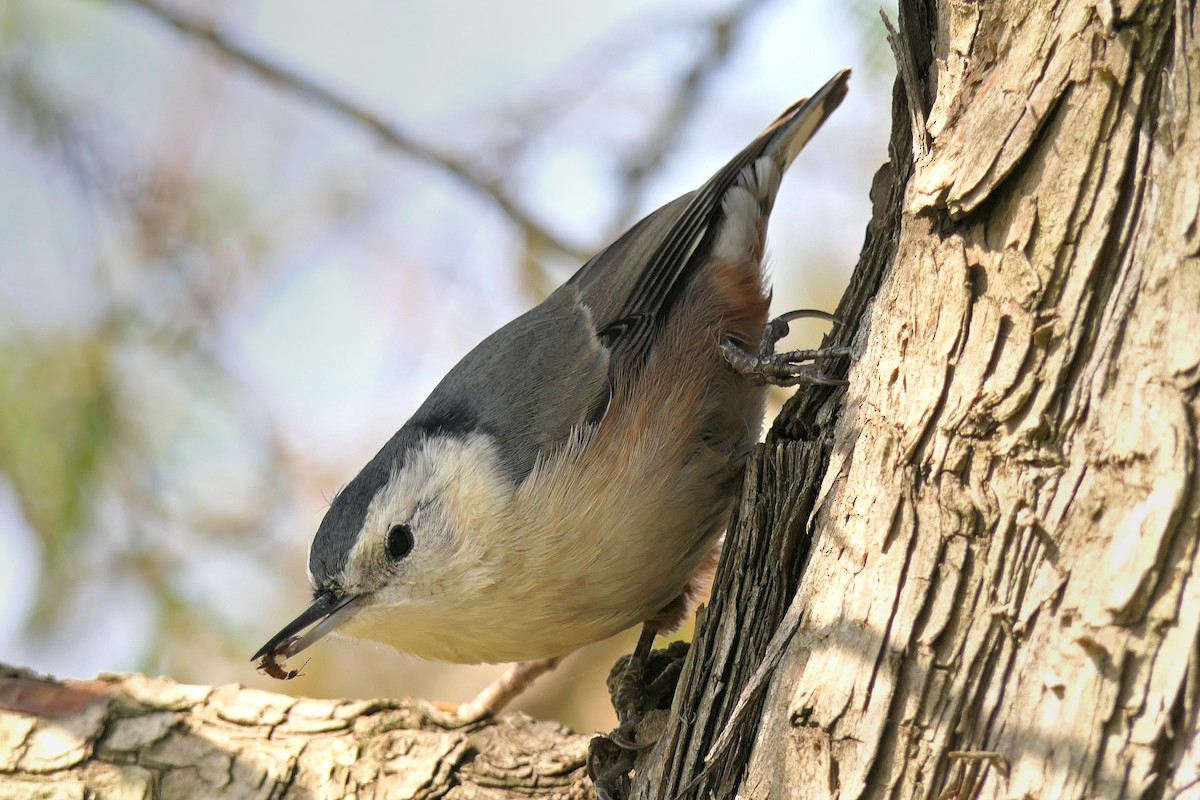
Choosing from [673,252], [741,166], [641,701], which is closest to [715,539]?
[641,701]

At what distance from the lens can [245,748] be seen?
240 centimetres

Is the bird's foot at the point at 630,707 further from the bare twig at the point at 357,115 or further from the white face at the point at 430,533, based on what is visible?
the bare twig at the point at 357,115

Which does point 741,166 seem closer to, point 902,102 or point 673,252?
point 673,252

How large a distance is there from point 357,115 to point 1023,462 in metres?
2.71

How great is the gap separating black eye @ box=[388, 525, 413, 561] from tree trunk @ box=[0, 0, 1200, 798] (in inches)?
35.9

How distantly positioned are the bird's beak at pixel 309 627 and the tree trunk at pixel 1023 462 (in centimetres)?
114

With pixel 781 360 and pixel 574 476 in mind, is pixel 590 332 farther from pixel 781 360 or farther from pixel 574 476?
pixel 781 360

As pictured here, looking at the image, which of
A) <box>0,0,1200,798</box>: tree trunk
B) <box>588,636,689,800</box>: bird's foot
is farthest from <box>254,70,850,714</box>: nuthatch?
<box>0,0,1200,798</box>: tree trunk

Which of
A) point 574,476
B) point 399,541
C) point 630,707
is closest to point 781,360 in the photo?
point 574,476

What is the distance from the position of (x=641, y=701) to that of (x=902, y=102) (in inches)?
52.8

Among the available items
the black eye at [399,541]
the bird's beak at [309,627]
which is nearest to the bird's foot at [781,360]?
the black eye at [399,541]

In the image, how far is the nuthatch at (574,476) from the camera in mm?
2336

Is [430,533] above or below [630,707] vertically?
above

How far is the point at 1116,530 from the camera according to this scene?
4.21 feet
